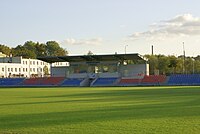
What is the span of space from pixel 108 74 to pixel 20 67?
60.0 metres

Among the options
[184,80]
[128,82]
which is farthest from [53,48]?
[184,80]

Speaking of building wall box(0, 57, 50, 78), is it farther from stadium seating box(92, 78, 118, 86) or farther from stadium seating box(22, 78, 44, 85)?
stadium seating box(92, 78, 118, 86)

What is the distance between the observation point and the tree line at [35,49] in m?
168

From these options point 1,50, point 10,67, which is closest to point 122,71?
point 10,67

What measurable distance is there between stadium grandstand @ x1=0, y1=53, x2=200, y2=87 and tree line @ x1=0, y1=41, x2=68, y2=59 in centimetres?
7625

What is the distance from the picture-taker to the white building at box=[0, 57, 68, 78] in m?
129

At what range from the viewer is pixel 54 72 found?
95.3 metres

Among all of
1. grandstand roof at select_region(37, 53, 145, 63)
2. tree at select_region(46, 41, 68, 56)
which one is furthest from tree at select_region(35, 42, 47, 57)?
grandstand roof at select_region(37, 53, 145, 63)

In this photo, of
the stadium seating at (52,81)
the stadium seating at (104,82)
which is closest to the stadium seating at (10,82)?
the stadium seating at (52,81)

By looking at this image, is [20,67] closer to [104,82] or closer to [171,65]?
[171,65]

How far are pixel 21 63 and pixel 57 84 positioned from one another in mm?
54443

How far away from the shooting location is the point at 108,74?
87062mm

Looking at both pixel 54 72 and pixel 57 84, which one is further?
pixel 54 72

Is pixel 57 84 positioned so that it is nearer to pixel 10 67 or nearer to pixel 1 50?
pixel 10 67
